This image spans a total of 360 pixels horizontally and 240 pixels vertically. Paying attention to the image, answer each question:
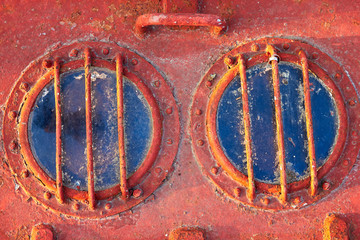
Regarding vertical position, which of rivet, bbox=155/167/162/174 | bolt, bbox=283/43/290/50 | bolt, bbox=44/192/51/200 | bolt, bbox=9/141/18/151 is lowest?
bolt, bbox=44/192/51/200

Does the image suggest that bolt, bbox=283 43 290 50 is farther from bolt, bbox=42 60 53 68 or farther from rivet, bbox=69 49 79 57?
bolt, bbox=42 60 53 68

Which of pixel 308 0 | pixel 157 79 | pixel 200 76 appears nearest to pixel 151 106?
pixel 157 79

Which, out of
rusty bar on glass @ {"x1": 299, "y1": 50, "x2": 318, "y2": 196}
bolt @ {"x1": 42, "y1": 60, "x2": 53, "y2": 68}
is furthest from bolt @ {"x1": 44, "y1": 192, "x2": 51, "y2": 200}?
rusty bar on glass @ {"x1": 299, "y1": 50, "x2": 318, "y2": 196}

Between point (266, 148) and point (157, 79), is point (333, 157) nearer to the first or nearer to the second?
point (266, 148)

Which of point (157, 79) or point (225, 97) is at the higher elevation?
point (157, 79)

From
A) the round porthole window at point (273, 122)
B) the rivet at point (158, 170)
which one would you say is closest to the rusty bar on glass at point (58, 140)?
the rivet at point (158, 170)

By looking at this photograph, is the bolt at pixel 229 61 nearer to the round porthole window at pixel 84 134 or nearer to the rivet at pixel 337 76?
the round porthole window at pixel 84 134

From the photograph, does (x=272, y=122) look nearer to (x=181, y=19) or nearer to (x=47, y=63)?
(x=181, y=19)

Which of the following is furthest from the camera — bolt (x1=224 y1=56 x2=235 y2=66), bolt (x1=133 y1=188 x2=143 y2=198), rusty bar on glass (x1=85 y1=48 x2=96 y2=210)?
bolt (x1=224 y1=56 x2=235 y2=66)
